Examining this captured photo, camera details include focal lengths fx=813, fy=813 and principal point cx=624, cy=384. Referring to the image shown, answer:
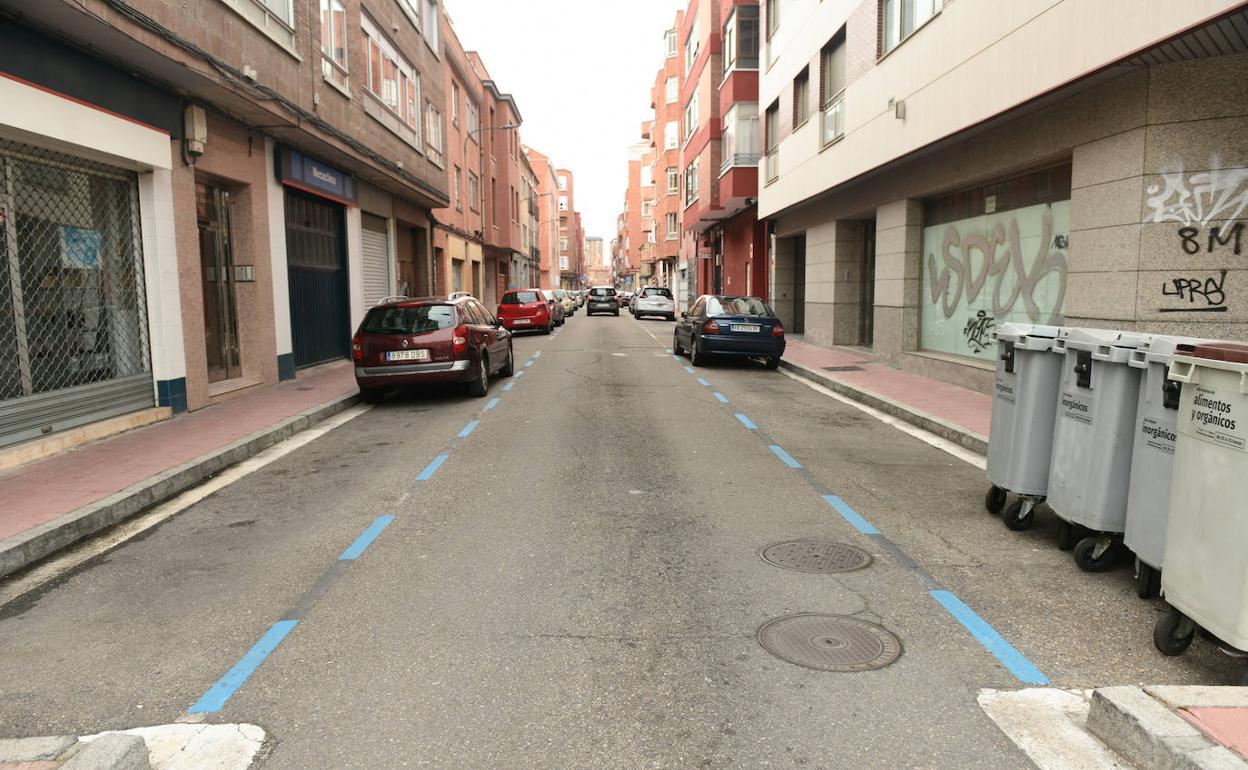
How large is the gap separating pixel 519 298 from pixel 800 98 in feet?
41.2

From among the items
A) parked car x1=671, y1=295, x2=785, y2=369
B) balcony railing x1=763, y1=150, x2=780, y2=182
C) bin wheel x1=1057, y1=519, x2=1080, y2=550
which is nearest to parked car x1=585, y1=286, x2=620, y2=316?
balcony railing x1=763, y1=150, x2=780, y2=182

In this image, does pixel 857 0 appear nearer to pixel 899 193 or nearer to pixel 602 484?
pixel 899 193

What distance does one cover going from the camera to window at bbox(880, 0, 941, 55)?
1295cm

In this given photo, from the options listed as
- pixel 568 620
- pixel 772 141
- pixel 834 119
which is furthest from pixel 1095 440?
pixel 772 141

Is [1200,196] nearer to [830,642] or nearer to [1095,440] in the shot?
[1095,440]

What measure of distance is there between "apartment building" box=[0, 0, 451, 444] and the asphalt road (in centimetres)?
325

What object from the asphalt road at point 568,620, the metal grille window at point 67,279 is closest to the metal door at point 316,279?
the metal grille window at point 67,279

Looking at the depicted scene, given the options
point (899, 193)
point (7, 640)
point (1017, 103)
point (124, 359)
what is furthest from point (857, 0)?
point (7, 640)

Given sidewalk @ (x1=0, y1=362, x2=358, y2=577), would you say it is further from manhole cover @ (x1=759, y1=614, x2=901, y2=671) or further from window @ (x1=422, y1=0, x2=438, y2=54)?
window @ (x1=422, y1=0, x2=438, y2=54)

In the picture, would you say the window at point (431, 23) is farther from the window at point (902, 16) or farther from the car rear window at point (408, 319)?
the car rear window at point (408, 319)

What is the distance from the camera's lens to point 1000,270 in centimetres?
1243

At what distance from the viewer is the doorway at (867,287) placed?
19.2 m

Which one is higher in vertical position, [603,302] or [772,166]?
[772,166]

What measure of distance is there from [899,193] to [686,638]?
13516mm
